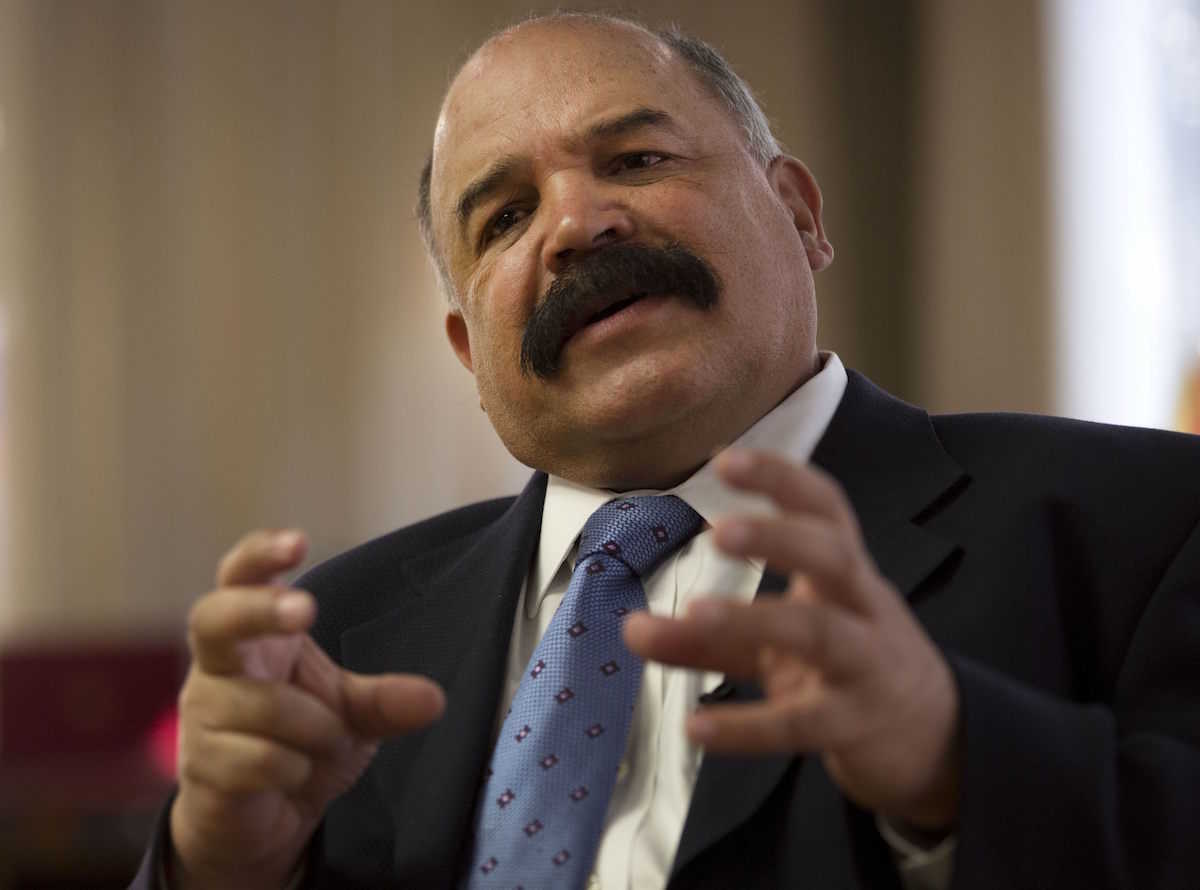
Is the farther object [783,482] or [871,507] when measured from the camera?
[871,507]

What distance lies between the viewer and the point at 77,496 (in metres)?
3.98

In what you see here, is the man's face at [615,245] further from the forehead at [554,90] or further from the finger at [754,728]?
the finger at [754,728]

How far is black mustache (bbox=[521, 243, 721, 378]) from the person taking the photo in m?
1.23

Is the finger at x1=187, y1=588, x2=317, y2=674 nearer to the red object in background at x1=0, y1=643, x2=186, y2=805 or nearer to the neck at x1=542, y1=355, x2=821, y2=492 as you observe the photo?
the neck at x1=542, y1=355, x2=821, y2=492

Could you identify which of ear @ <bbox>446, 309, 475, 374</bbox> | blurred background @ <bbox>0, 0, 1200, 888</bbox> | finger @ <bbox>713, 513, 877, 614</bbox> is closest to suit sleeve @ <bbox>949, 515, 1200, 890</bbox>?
finger @ <bbox>713, 513, 877, 614</bbox>

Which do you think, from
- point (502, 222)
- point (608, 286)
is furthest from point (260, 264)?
point (608, 286)

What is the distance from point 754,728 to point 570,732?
16.2 inches

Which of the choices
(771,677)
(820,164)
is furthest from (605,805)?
(820,164)

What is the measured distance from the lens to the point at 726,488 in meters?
1.23

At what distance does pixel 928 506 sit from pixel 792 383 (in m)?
0.24

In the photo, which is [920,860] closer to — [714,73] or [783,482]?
[783,482]

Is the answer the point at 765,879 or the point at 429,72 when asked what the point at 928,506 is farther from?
the point at 429,72

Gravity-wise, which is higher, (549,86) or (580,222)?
(549,86)

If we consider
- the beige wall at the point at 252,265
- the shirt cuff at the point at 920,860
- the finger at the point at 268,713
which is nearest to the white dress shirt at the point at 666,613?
the shirt cuff at the point at 920,860
